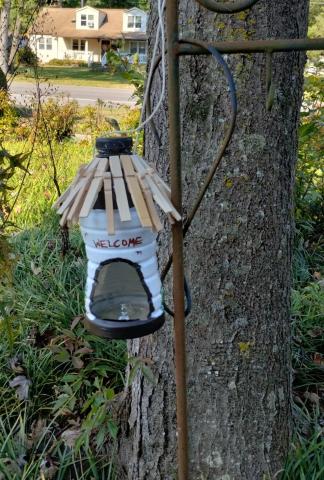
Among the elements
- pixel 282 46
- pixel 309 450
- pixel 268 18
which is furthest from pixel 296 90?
pixel 309 450

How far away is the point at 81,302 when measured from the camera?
3277 millimetres

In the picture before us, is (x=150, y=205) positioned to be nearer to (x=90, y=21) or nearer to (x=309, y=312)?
(x=309, y=312)

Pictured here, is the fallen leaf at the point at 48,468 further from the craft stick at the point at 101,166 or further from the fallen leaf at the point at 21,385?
the craft stick at the point at 101,166

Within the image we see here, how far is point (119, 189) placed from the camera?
4.17 feet

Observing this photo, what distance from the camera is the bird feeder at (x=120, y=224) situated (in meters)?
1.27

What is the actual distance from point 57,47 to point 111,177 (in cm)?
4628

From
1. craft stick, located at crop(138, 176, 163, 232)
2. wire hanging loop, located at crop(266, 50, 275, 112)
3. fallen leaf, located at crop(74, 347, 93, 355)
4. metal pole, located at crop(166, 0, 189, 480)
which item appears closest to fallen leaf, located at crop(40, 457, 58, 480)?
fallen leaf, located at crop(74, 347, 93, 355)

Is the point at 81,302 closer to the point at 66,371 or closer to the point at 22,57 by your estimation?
the point at 66,371

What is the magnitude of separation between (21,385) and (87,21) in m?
46.7

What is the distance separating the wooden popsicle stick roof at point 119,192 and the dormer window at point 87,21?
1867 inches

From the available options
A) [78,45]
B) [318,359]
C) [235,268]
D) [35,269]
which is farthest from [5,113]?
[78,45]

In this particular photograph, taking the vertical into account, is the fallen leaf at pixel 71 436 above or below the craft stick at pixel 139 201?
below

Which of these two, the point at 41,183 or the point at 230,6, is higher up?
the point at 230,6

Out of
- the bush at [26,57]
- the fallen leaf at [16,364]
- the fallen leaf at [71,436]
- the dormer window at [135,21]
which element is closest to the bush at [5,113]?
the bush at [26,57]
